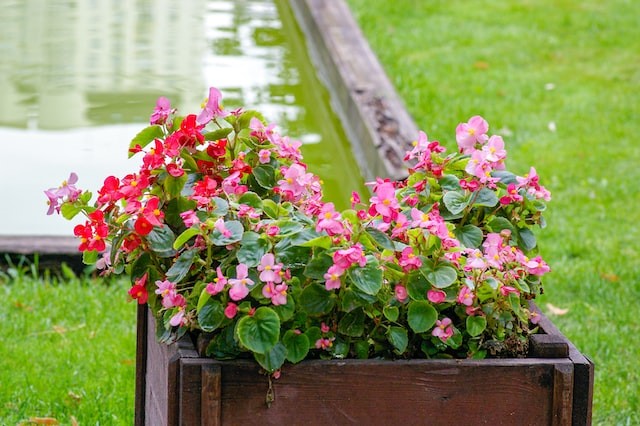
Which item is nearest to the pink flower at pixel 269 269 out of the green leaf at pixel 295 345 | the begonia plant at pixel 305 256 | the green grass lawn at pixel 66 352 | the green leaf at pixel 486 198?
the begonia plant at pixel 305 256

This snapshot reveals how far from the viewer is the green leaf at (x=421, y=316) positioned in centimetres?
231

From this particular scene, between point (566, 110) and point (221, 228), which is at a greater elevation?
point (221, 228)

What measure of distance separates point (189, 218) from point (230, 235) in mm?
98

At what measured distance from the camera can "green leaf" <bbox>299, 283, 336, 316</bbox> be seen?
2.31 m

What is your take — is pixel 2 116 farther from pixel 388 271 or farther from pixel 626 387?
pixel 388 271

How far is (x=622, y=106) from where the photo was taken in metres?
7.90

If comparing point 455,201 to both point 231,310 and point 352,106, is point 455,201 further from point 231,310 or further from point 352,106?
point 352,106

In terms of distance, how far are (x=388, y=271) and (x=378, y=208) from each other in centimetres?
13

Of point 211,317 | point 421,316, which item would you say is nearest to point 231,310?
point 211,317

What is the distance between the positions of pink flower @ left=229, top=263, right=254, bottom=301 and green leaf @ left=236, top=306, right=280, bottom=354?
0.14ft

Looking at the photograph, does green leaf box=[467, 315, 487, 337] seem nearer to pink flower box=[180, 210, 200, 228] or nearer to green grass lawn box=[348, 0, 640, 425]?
pink flower box=[180, 210, 200, 228]

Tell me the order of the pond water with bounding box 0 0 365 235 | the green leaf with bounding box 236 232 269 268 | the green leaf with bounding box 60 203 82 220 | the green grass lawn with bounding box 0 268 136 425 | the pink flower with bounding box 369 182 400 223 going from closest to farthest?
the green leaf with bounding box 236 232 269 268 → the pink flower with bounding box 369 182 400 223 → the green leaf with bounding box 60 203 82 220 → the green grass lawn with bounding box 0 268 136 425 → the pond water with bounding box 0 0 365 235

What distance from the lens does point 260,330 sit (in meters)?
2.23

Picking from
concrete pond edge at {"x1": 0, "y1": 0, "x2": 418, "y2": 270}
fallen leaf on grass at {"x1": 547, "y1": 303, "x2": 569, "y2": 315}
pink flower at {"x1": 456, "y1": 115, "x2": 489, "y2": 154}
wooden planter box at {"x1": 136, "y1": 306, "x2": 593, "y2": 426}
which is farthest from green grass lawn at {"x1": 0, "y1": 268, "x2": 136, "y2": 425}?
fallen leaf on grass at {"x1": 547, "y1": 303, "x2": 569, "y2": 315}
